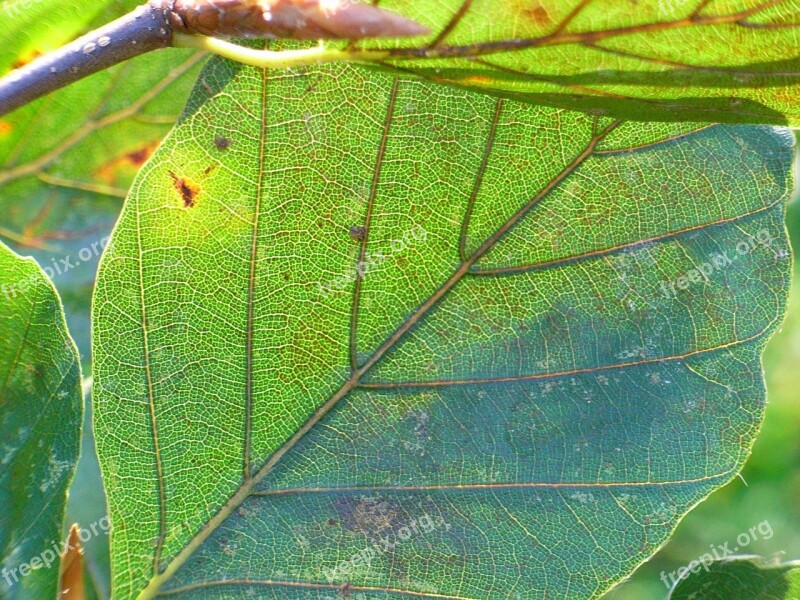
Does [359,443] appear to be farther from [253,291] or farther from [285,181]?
[285,181]

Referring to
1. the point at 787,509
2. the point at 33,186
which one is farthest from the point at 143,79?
the point at 787,509

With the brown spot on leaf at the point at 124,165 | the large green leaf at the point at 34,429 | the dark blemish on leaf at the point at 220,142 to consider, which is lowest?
the large green leaf at the point at 34,429

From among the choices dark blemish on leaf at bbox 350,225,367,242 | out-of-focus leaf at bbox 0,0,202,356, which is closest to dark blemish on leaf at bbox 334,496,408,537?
dark blemish on leaf at bbox 350,225,367,242

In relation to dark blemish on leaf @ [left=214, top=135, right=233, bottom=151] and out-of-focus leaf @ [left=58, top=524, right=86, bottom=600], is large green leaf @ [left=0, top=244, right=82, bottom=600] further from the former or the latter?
dark blemish on leaf @ [left=214, top=135, right=233, bottom=151]

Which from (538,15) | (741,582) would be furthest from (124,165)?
(741,582)

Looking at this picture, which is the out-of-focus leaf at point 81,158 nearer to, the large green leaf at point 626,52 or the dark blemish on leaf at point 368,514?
the dark blemish on leaf at point 368,514

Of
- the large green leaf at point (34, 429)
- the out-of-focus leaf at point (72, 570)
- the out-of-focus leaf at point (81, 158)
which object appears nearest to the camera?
the large green leaf at point (34, 429)

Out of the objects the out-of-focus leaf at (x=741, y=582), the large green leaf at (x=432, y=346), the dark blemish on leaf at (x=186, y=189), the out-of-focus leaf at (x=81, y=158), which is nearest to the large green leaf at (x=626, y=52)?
the large green leaf at (x=432, y=346)
